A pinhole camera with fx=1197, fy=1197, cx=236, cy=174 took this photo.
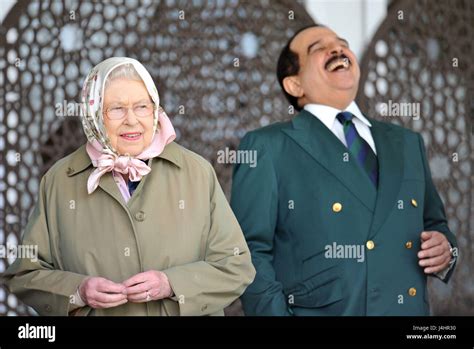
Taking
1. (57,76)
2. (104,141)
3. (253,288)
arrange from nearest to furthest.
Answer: (104,141) < (253,288) < (57,76)

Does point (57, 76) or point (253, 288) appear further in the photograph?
point (57, 76)

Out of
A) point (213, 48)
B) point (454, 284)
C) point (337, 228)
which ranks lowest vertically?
point (454, 284)

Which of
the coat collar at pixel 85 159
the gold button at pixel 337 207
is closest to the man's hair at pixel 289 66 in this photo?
the gold button at pixel 337 207

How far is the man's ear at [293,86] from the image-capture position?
11.2 ft

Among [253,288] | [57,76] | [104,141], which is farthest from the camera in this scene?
[57,76]

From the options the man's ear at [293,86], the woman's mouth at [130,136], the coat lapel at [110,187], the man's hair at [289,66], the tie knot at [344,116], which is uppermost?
the man's hair at [289,66]

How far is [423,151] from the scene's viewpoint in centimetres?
340

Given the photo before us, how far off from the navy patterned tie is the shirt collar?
2 centimetres

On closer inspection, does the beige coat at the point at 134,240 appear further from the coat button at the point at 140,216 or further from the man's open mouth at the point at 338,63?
the man's open mouth at the point at 338,63

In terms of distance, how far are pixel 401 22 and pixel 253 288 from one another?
129 centimetres

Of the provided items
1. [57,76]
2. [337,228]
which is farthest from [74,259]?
[57,76]

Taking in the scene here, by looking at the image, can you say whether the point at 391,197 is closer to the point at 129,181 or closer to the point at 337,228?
the point at 337,228

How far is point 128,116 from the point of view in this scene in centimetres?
296

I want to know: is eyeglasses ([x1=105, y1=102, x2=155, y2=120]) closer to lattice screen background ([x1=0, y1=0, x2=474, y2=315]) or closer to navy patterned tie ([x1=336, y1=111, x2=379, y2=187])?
navy patterned tie ([x1=336, y1=111, x2=379, y2=187])
